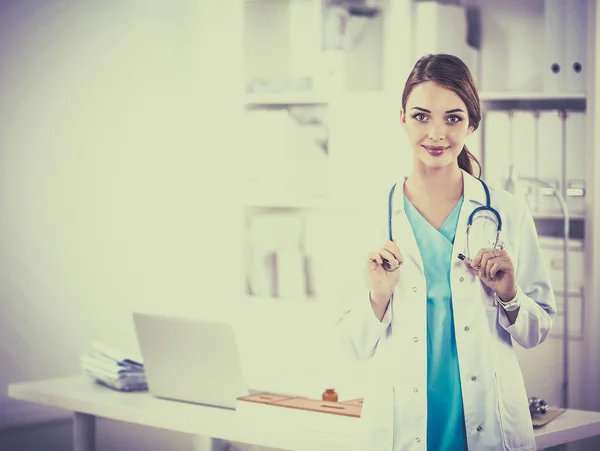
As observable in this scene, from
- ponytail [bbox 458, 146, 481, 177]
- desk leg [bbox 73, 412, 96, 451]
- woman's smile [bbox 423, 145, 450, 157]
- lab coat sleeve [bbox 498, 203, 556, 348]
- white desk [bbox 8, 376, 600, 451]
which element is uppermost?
woman's smile [bbox 423, 145, 450, 157]

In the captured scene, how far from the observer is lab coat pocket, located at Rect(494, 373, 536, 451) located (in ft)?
5.72

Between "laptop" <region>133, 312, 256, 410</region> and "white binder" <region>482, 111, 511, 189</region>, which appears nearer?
"laptop" <region>133, 312, 256, 410</region>

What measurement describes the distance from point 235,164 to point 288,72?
42 centimetres

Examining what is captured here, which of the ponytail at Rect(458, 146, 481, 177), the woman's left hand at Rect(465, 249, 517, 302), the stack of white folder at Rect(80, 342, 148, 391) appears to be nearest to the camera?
the woman's left hand at Rect(465, 249, 517, 302)

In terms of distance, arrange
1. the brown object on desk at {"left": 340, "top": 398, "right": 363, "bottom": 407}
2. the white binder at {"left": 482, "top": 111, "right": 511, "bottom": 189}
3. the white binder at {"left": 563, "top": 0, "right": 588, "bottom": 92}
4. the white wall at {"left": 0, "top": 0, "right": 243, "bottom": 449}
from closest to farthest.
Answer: the brown object on desk at {"left": 340, "top": 398, "right": 363, "bottom": 407}
the white binder at {"left": 563, "top": 0, "right": 588, "bottom": 92}
the white binder at {"left": 482, "top": 111, "right": 511, "bottom": 189}
the white wall at {"left": 0, "top": 0, "right": 243, "bottom": 449}

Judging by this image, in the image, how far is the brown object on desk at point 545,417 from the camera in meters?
2.13

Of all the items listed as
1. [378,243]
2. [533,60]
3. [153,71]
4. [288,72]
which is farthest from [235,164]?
[378,243]

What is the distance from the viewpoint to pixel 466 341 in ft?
5.65

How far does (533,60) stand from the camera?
3.59 m

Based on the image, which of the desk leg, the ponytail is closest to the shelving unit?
the desk leg

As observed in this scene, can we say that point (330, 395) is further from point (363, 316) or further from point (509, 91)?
point (509, 91)

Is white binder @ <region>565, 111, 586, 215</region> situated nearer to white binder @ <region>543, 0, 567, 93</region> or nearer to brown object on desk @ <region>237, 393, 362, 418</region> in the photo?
white binder @ <region>543, 0, 567, 93</region>

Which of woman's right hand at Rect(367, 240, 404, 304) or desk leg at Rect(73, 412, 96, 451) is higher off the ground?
woman's right hand at Rect(367, 240, 404, 304)

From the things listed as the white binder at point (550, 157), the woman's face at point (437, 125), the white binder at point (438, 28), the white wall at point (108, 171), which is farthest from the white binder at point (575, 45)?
the woman's face at point (437, 125)
